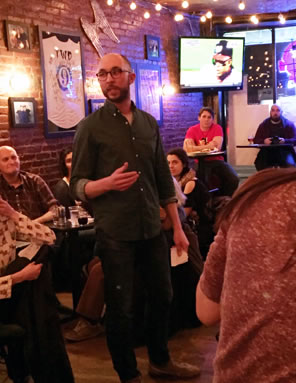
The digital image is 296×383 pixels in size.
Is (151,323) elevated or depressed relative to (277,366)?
depressed

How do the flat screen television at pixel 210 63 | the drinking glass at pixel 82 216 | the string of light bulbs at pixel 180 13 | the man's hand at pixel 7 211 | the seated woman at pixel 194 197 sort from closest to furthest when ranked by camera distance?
the man's hand at pixel 7 211 → the drinking glass at pixel 82 216 → the seated woman at pixel 194 197 → the string of light bulbs at pixel 180 13 → the flat screen television at pixel 210 63

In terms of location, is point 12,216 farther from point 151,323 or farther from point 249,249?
point 249,249

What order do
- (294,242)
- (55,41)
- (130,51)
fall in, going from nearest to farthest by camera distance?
1. (294,242)
2. (55,41)
3. (130,51)

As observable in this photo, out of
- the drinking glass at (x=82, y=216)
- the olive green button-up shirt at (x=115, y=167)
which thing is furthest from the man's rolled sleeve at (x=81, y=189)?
the drinking glass at (x=82, y=216)

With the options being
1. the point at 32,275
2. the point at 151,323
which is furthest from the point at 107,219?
the point at 151,323

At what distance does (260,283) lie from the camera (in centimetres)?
87

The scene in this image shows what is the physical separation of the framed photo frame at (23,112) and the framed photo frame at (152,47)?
253cm

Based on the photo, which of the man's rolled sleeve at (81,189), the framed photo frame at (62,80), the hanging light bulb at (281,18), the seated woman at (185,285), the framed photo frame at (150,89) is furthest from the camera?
the hanging light bulb at (281,18)

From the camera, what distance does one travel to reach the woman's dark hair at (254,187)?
2.93 ft

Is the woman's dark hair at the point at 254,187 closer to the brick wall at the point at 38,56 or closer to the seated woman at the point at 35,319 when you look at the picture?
the seated woman at the point at 35,319

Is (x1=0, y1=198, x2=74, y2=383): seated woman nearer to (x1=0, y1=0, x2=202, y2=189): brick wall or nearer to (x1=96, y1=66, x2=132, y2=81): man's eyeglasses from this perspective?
(x1=96, y1=66, x2=132, y2=81): man's eyeglasses

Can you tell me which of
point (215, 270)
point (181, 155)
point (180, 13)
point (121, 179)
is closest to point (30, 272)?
point (121, 179)

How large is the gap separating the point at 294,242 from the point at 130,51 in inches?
258

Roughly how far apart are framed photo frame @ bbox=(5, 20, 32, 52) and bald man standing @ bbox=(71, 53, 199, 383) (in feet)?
9.66
